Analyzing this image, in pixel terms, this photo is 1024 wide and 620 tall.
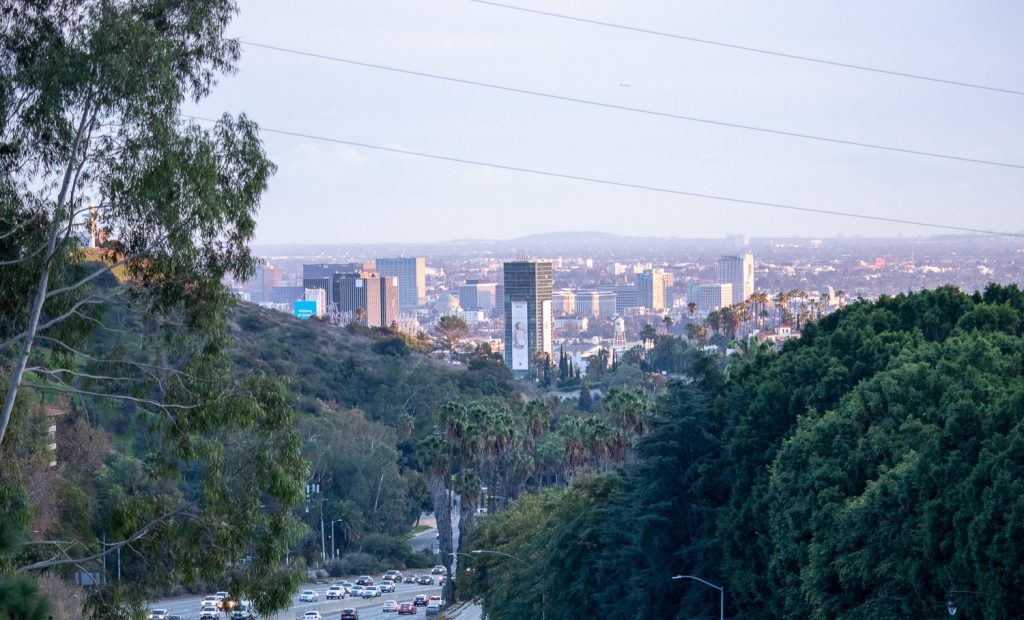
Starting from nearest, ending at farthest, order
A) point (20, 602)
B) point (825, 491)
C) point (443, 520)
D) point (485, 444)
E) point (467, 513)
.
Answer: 1. point (20, 602)
2. point (825, 491)
3. point (443, 520)
4. point (485, 444)
5. point (467, 513)

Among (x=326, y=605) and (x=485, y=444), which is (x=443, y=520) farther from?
(x=326, y=605)

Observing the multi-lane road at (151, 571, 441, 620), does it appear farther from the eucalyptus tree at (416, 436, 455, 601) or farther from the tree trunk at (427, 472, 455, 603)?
the eucalyptus tree at (416, 436, 455, 601)

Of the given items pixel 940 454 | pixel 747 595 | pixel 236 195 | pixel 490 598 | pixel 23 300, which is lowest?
pixel 490 598

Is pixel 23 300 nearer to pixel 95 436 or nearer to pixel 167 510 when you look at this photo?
pixel 167 510

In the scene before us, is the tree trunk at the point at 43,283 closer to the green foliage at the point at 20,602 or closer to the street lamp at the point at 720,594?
the green foliage at the point at 20,602

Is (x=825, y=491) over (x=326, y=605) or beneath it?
over

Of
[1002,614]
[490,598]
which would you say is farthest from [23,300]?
[490,598]

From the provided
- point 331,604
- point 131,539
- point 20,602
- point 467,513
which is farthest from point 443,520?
point 20,602
